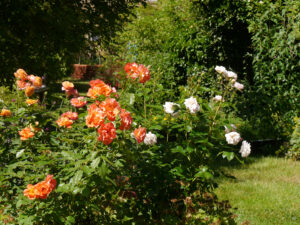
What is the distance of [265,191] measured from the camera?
156 inches

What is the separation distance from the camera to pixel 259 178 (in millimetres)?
4473

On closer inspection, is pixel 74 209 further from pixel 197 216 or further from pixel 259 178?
pixel 259 178

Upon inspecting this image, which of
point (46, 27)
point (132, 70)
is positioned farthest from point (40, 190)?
point (46, 27)

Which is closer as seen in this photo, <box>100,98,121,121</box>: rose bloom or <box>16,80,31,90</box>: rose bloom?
<box>100,98,121,121</box>: rose bloom

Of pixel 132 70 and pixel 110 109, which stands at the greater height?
pixel 132 70

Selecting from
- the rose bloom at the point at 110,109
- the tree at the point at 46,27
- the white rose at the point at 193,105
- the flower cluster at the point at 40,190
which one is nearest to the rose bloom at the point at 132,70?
the white rose at the point at 193,105

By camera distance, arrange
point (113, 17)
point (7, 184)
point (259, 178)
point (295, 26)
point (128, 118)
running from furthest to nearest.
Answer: point (113, 17)
point (295, 26)
point (259, 178)
point (7, 184)
point (128, 118)

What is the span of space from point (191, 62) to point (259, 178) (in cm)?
294

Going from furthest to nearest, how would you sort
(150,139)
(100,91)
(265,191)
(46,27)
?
(46,27)
(265,191)
(150,139)
(100,91)

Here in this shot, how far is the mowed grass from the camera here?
329 centimetres

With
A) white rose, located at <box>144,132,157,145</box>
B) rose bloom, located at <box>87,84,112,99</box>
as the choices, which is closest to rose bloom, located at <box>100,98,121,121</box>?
rose bloom, located at <box>87,84,112,99</box>

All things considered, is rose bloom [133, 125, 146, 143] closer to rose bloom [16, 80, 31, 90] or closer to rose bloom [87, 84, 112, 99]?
rose bloom [87, 84, 112, 99]

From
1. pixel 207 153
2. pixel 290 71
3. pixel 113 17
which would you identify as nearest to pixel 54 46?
pixel 113 17

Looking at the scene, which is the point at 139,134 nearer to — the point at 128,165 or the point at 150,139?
the point at 150,139
